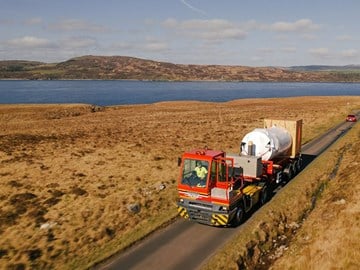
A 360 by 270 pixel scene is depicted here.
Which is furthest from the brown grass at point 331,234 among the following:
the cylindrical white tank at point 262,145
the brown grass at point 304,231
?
the cylindrical white tank at point 262,145

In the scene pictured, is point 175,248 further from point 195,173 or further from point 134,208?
point 134,208

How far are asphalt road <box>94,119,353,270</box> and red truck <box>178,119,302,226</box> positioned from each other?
2.02 ft

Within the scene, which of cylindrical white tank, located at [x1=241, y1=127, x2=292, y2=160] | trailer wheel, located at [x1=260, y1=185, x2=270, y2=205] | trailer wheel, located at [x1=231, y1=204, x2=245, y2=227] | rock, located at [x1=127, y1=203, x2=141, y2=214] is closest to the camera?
trailer wheel, located at [x1=231, y1=204, x2=245, y2=227]

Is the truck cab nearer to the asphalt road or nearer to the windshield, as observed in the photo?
the windshield

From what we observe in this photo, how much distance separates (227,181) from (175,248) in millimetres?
4140

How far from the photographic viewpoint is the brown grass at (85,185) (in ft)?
59.5

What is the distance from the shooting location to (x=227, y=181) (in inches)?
735

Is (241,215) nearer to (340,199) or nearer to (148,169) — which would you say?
(340,199)

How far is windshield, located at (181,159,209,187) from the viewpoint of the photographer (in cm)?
1833

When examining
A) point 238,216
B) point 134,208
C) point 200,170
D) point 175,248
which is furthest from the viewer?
point 134,208

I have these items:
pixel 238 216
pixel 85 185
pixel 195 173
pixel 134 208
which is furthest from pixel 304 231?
pixel 85 185

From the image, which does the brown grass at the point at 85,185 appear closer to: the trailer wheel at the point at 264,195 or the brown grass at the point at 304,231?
the brown grass at the point at 304,231

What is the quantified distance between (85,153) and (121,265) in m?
21.7

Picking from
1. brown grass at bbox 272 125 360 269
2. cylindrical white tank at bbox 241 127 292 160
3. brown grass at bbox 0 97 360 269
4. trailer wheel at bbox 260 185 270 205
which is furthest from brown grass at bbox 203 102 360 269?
brown grass at bbox 0 97 360 269
